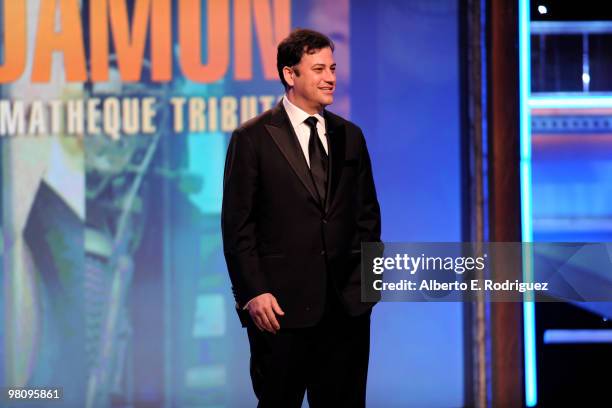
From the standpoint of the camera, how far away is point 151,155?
4.31 meters

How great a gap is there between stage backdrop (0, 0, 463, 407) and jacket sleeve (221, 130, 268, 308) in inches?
65.9

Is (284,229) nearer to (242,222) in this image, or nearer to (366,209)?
(242,222)

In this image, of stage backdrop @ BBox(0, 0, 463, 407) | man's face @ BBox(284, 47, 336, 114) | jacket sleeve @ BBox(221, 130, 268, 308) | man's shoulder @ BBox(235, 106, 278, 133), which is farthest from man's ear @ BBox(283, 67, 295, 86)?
stage backdrop @ BBox(0, 0, 463, 407)

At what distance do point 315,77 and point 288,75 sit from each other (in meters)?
0.09

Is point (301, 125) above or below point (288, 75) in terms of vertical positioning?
below

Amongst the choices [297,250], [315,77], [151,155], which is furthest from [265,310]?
[151,155]

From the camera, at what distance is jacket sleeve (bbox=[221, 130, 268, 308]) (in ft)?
8.52

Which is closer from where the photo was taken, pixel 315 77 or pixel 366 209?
pixel 315 77

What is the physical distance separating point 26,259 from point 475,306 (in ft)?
6.82

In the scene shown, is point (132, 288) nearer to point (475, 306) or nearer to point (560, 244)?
point (475, 306)

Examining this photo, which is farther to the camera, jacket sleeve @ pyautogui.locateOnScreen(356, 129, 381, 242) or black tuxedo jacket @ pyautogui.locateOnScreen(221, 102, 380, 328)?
jacket sleeve @ pyautogui.locateOnScreen(356, 129, 381, 242)

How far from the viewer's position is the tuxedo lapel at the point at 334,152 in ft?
8.82

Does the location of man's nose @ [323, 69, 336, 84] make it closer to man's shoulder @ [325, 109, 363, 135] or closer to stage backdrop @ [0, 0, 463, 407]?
man's shoulder @ [325, 109, 363, 135]

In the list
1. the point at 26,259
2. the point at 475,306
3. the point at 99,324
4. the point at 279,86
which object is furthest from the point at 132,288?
the point at 475,306
